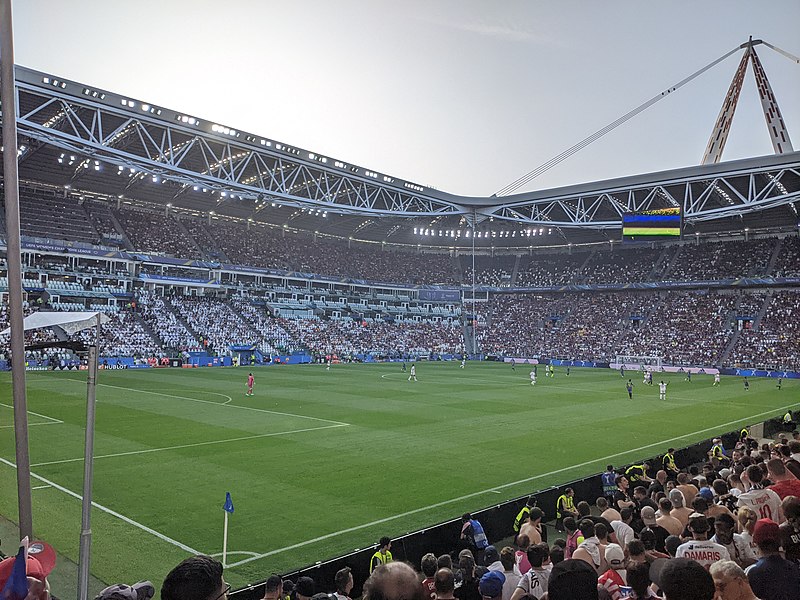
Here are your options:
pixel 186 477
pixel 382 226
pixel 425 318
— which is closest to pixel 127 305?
pixel 382 226

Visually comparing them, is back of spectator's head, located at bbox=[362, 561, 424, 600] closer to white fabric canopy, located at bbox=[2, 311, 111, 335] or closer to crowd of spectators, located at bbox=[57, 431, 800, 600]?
crowd of spectators, located at bbox=[57, 431, 800, 600]

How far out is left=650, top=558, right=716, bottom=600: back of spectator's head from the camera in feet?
11.9

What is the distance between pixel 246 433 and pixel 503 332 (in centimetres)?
6717

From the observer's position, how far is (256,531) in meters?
12.4

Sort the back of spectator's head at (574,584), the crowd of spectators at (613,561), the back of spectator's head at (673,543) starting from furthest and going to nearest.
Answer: the back of spectator's head at (673,543) → the back of spectator's head at (574,584) → the crowd of spectators at (613,561)

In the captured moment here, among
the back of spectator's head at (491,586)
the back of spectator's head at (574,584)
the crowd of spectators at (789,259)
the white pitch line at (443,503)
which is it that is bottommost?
the white pitch line at (443,503)

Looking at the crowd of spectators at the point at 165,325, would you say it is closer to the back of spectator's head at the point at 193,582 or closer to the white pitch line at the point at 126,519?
the white pitch line at the point at 126,519

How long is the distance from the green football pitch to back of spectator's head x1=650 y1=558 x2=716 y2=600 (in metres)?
8.18

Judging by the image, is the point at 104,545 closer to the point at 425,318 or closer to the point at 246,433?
the point at 246,433

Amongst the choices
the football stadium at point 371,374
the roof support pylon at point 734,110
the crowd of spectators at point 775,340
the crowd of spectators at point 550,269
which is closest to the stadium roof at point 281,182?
the football stadium at point 371,374

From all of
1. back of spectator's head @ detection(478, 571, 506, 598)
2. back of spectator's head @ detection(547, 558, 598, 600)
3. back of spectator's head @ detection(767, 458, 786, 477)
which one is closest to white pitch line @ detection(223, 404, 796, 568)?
back of spectator's head @ detection(478, 571, 506, 598)

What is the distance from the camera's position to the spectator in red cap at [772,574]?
4.68 m

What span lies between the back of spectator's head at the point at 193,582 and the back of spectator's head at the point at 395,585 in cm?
88

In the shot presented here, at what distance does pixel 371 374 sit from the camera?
170 feet
